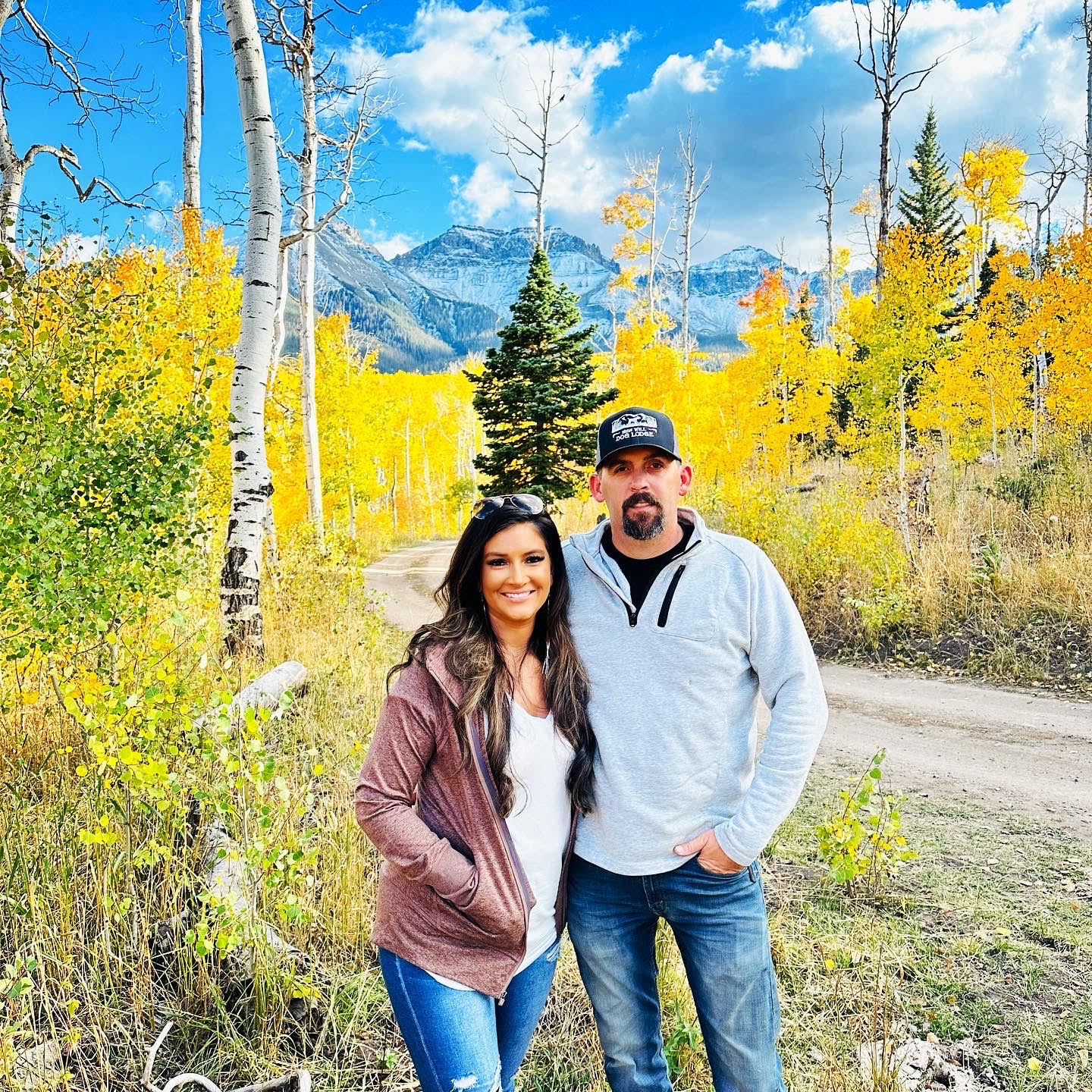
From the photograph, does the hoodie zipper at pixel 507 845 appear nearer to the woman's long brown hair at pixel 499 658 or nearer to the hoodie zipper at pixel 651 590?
the woman's long brown hair at pixel 499 658

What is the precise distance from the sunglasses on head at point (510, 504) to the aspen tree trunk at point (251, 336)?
501 centimetres

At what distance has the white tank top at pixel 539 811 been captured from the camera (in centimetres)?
177

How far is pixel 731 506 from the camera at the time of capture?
45.4ft

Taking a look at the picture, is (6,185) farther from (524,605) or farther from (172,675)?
(524,605)

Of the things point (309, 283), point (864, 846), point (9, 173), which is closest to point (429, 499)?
point (309, 283)

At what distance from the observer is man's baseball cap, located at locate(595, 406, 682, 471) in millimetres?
2047

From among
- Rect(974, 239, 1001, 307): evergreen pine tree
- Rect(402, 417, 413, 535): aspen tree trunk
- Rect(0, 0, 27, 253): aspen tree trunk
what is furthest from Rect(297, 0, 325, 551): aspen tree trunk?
Rect(974, 239, 1001, 307): evergreen pine tree

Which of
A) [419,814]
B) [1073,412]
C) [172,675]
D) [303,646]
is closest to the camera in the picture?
[419,814]

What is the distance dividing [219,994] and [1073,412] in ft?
52.0

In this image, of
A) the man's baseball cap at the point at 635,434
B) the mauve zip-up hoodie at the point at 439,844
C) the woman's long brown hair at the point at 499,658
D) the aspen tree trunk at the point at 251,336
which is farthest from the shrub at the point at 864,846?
the aspen tree trunk at the point at 251,336

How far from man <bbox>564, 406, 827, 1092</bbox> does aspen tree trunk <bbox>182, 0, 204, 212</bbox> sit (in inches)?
436

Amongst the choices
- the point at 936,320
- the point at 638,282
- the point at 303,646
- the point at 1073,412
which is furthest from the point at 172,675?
the point at 638,282

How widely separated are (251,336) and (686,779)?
232 inches

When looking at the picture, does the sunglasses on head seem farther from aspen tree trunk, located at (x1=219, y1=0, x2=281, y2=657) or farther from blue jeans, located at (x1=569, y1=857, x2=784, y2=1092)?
aspen tree trunk, located at (x1=219, y1=0, x2=281, y2=657)
